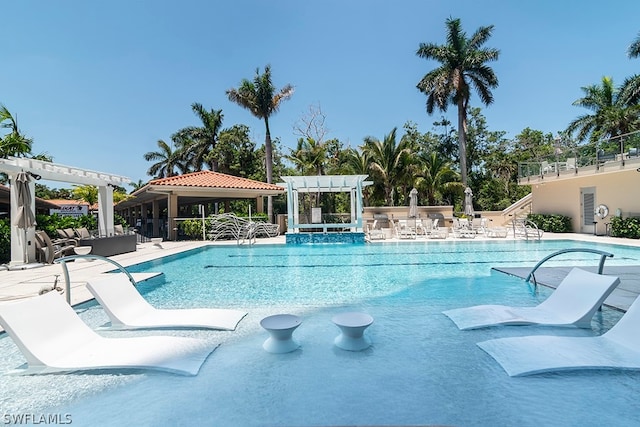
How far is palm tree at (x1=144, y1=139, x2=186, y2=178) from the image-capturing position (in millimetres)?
38469

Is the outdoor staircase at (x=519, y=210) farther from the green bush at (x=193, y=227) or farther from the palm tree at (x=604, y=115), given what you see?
the green bush at (x=193, y=227)

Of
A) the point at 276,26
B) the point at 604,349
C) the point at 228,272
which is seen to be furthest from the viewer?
the point at 276,26

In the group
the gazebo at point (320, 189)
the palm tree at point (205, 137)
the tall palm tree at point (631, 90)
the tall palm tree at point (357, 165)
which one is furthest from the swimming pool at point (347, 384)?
the tall palm tree at point (631, 90)

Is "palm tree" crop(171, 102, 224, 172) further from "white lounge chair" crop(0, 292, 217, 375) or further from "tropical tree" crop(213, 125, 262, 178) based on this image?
"white lounge chair" crop(0, 292, 217, 375)

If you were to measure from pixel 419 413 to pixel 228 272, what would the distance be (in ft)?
25.4

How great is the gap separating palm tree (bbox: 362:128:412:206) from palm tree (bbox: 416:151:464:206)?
1.64m

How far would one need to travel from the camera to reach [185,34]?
709 inches

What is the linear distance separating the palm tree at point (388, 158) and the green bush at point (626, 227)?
39.8 ft

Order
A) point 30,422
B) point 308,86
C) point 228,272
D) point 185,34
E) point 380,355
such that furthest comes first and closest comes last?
1. point 308,86
2. point 185,34
3. point 228,272
4. point 380,355
5. point 30,422

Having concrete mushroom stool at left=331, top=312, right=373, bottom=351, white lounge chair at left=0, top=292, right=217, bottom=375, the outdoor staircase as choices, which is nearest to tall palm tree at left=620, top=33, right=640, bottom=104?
the outdoor staircase

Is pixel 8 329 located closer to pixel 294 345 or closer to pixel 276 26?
pixel 294 345

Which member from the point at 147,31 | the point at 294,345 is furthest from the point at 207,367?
the point at 147,31

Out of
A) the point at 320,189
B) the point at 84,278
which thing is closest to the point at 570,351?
the point at 84,278

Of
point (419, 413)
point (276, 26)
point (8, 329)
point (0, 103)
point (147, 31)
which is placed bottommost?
point (419, 413)
